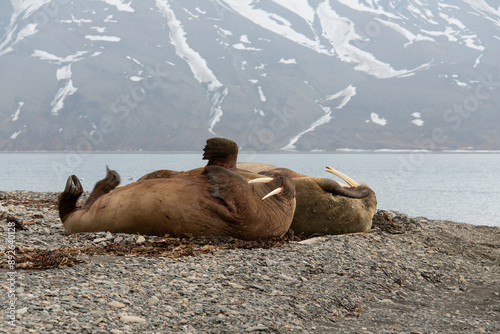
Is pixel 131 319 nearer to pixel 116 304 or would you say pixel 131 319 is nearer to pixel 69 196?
pixel 116 304

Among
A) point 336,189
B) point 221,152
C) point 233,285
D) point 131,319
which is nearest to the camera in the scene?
point 131,319

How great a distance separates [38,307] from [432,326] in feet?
13.0

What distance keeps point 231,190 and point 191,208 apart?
0.64 metres

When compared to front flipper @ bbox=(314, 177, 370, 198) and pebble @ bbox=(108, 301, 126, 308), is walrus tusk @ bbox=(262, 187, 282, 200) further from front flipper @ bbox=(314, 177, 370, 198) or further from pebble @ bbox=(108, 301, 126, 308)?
pebble @ bbox=(108, 301, 126, 308)

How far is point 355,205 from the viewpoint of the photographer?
1003 centimetres

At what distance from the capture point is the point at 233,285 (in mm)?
5832

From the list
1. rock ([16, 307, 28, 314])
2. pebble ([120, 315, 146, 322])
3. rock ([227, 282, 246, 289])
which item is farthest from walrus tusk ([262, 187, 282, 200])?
rock ([16, 307, 28, 314])

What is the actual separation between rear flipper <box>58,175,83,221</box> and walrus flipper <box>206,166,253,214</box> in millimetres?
2241

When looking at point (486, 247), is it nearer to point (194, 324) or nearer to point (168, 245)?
point (168, 245)

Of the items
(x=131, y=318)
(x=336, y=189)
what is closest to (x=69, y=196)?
(x=131, y=318)

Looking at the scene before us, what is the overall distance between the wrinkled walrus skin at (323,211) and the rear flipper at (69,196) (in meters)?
3.83

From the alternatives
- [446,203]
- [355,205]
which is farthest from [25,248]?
[446,203]

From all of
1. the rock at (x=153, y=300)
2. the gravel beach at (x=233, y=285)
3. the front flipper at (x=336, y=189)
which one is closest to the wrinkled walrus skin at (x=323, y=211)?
the front flipper at (x=336, y=189)

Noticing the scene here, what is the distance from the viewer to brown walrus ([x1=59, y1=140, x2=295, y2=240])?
7.61 meters
